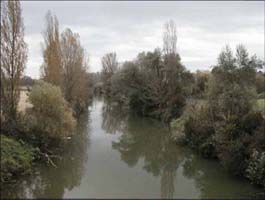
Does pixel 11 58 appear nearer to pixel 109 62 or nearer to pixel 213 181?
pixel 213 181

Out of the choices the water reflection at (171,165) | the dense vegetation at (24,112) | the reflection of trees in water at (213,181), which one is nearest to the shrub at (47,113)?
the dense vegetation at (24,112)

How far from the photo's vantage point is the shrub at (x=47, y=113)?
53.8 feet

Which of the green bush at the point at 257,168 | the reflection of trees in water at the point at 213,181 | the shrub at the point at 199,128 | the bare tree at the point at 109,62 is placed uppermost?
the bare tree at the point at 109,62

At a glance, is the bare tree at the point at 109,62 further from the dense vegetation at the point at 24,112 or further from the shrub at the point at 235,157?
the shrub at the point at 235,157

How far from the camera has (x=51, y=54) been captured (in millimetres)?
26266

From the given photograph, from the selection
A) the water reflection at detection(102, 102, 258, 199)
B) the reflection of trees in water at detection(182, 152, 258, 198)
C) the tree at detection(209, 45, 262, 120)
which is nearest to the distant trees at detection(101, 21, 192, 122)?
the water reflection at detection(102, 102, 258, 199)

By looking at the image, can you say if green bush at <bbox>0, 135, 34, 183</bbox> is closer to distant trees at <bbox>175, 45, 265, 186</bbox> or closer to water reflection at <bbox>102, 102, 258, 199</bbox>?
water reflection at <bbox>102, 102, 258, 199</bbox>

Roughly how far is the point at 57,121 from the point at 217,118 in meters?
8.84

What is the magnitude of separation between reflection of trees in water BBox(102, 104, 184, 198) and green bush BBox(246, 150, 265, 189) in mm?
3076

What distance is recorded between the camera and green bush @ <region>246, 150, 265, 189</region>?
11.9 metres

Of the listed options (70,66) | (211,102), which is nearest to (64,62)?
(70,66)

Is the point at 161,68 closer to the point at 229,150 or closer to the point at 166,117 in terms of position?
Result: the point at 166,117

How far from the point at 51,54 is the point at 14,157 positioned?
14469 mm

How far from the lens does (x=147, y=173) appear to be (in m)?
14.9
